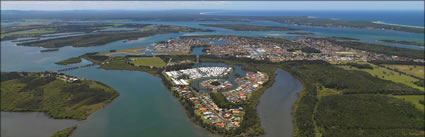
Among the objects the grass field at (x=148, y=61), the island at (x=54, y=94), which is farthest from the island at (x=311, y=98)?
the island at (x=54, y=94)

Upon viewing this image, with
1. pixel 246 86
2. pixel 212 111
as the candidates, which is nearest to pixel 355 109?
pixel 246 86

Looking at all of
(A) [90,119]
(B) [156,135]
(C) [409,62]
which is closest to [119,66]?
(A) [90,119]

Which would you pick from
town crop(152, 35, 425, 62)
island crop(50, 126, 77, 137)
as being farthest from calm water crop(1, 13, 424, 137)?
town crop(152, 35, 425, 62)

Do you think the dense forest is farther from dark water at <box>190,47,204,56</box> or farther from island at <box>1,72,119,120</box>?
dark water at <box>190,47,204,56</box>

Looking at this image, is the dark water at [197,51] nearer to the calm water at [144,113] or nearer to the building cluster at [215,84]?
the calm water at [144,113]

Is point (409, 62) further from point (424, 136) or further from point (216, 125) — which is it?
point (216, 125)

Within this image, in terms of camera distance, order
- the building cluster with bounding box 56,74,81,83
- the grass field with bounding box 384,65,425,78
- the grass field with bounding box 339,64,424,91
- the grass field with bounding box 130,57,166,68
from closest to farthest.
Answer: the building cluster with bounding box 56,74,81,83 < the grass field with bounding box 339,64,424,91 < the grass field with bounding box 384,65,425,78 < the grass field with bounding box 130,57,166,68
